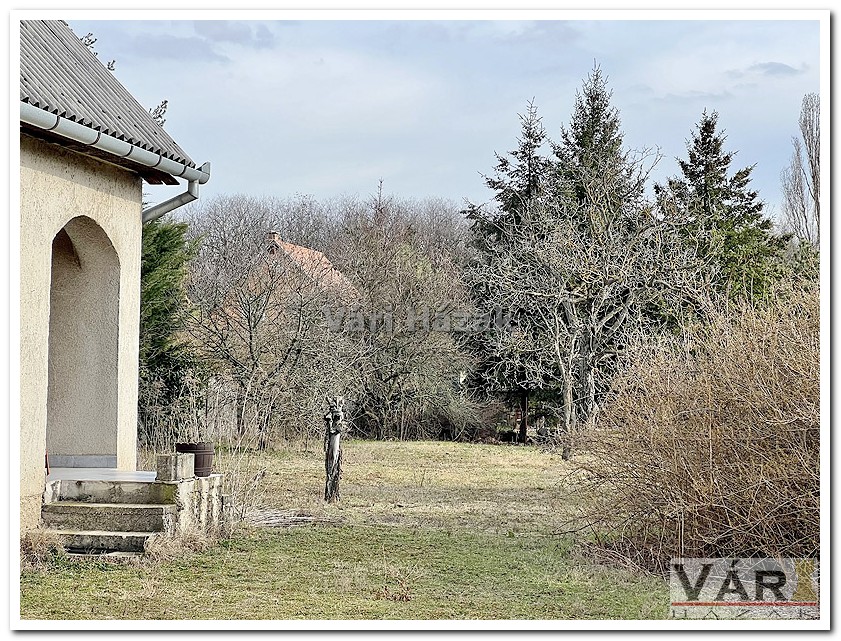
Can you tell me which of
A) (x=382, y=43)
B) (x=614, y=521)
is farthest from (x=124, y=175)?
(x=614, y=521)

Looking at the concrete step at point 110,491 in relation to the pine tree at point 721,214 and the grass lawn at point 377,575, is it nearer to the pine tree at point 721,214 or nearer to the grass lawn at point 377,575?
the grass lawn at point 377,575

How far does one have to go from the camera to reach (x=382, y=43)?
861 centimetres

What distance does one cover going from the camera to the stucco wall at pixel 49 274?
7.48 meters

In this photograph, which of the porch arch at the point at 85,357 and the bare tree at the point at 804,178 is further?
the bare tree at the point at 804,178

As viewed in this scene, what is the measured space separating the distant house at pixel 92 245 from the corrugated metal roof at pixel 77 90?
0.02 metres

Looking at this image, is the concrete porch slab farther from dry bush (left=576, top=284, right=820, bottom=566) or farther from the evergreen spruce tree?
the evergreen spruce tree

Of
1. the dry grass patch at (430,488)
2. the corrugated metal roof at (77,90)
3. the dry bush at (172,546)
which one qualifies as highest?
the corrugated metal roof at (77,90)

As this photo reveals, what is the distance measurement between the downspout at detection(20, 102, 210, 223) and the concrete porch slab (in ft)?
8.74

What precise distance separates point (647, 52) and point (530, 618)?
4.42m

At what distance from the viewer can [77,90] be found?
27.9ft

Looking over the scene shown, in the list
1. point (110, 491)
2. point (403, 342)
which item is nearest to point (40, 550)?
point (110, 491)

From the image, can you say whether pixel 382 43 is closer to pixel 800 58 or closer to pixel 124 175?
pixel 124 175

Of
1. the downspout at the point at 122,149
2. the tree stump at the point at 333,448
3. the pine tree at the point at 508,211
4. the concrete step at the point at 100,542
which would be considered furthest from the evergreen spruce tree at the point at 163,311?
the concrete step at the point at 100,542

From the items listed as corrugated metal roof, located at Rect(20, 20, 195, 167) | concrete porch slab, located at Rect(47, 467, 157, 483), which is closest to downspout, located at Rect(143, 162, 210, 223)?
corrugated metal roof, located at Rect(20, 20, 195, 167)
